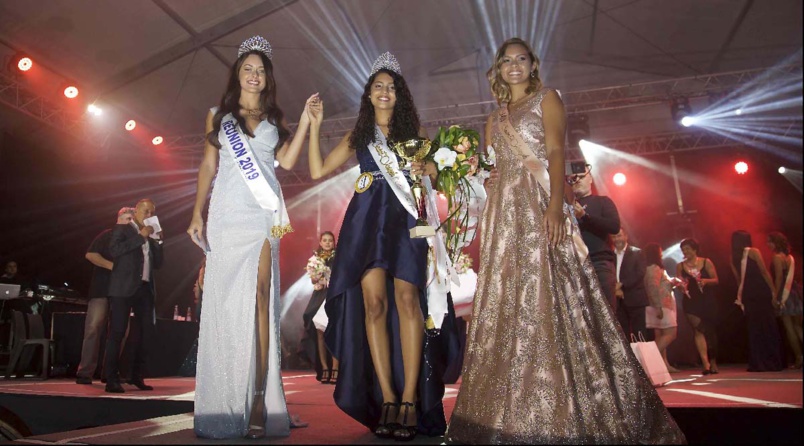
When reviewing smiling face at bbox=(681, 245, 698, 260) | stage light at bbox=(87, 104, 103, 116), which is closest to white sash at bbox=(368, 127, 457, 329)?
smiling face at bbox=(681, 245, 698, 260)

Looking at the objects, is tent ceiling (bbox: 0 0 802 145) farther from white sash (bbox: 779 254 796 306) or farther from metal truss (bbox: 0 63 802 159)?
white sash (bbox: 779 254 796 306)

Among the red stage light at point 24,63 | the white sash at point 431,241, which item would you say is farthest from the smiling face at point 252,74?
the red stage light at point 24,63

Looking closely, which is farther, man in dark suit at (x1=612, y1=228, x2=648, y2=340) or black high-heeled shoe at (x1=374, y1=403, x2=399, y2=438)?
man in dark suit at (x1=612, y1=228, x2=648, y2=340)

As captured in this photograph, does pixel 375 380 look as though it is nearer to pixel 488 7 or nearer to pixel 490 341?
pixel 490 341

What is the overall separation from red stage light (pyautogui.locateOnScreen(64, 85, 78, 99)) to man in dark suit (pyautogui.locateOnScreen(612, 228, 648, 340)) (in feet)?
24.9

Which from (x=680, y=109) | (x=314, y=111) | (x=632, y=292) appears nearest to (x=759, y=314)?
(x=632, y=292)

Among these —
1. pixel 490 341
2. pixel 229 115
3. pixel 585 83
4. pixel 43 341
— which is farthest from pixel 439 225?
pixel 585 83

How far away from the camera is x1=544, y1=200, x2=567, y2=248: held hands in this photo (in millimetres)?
2088

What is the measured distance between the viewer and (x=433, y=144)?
2428 mm

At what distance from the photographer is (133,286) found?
4781mm

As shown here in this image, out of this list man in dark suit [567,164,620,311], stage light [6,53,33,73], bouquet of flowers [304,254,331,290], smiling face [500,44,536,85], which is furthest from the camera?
stage light [6,53,33,73]

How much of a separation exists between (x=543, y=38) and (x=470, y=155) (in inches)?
296

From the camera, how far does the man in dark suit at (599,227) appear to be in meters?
3.46

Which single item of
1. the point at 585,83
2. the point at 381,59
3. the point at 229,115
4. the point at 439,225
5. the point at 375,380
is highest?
the point at 585,83
